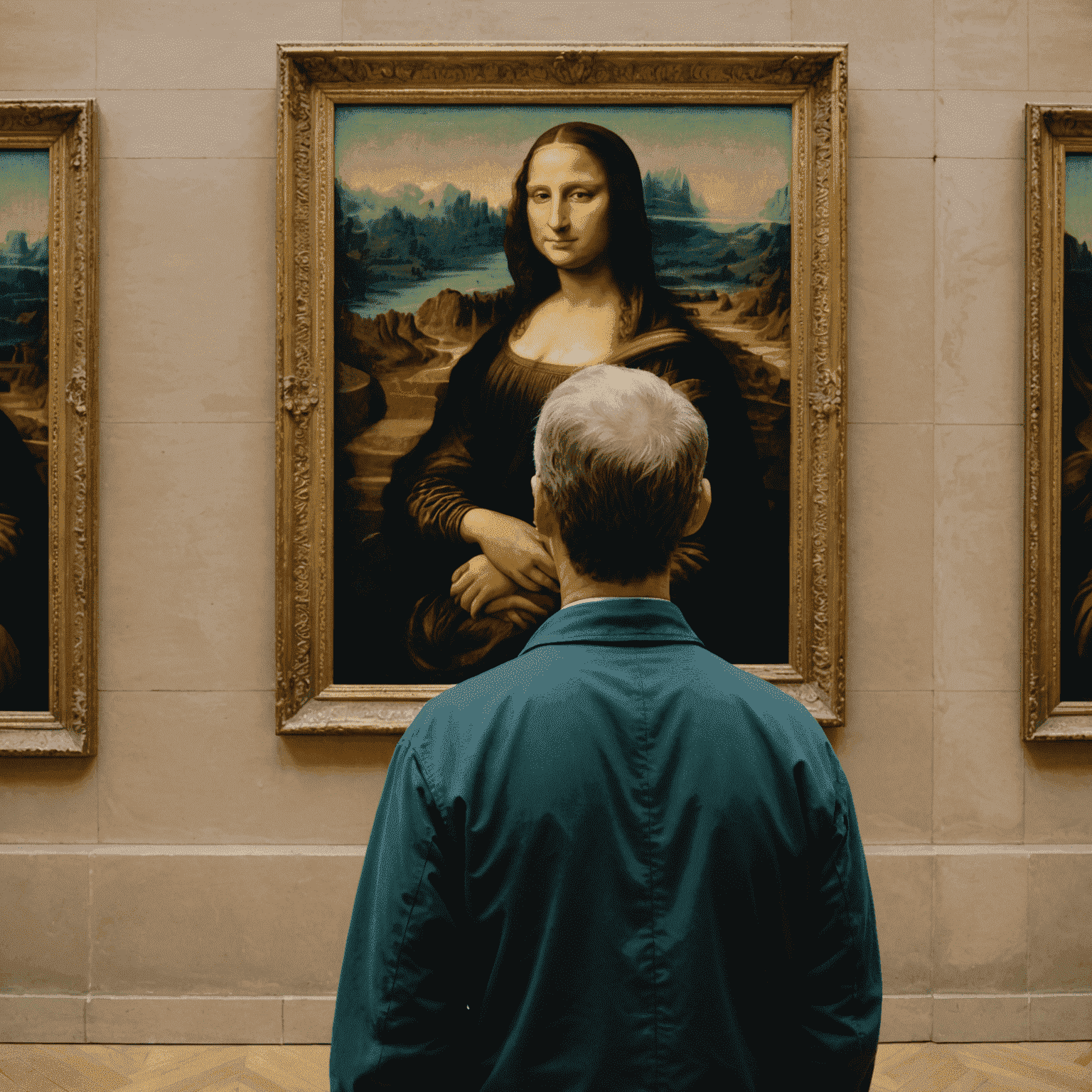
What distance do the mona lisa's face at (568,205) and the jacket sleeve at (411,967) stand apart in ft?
9.13

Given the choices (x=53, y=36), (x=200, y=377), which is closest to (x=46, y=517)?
(x=200, y=377)

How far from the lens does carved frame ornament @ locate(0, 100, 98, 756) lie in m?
3.53

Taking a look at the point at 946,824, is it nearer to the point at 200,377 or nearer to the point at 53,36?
the point at 200,377

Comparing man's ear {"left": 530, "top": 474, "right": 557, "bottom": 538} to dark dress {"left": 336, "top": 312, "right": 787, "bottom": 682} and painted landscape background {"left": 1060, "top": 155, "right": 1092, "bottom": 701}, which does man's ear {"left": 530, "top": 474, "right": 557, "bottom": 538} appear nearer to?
dark dress {"left": 336, "top": 312, "right": 787, "bottom": 682}

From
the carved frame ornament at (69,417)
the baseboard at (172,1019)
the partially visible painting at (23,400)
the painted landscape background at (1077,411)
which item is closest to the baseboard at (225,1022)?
the baseboard at (172,1019)

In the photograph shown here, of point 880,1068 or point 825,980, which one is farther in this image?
point 880,1068

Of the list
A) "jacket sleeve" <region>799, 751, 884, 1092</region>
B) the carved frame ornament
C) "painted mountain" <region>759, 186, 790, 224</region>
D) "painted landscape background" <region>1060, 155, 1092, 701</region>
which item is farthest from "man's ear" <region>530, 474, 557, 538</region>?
"painted landscape background" <region>1060, 155, 1092, 701</region>

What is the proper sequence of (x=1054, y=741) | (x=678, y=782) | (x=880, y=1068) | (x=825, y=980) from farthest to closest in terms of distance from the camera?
(x=1054, y=741) → (x=880, y=1068) → (x=825, y=980) → (x=678, y=782)

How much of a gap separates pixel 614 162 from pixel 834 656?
85.2 inches

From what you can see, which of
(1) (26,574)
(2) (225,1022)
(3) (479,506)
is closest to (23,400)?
(1) (26,574)

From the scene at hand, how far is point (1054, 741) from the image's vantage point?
143 inches

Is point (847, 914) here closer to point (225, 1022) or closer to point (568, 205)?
point (568, 205)

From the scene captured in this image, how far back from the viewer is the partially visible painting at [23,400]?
3.56 m

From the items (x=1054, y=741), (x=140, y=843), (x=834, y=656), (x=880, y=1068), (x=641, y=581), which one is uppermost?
(x=641, y=581)
